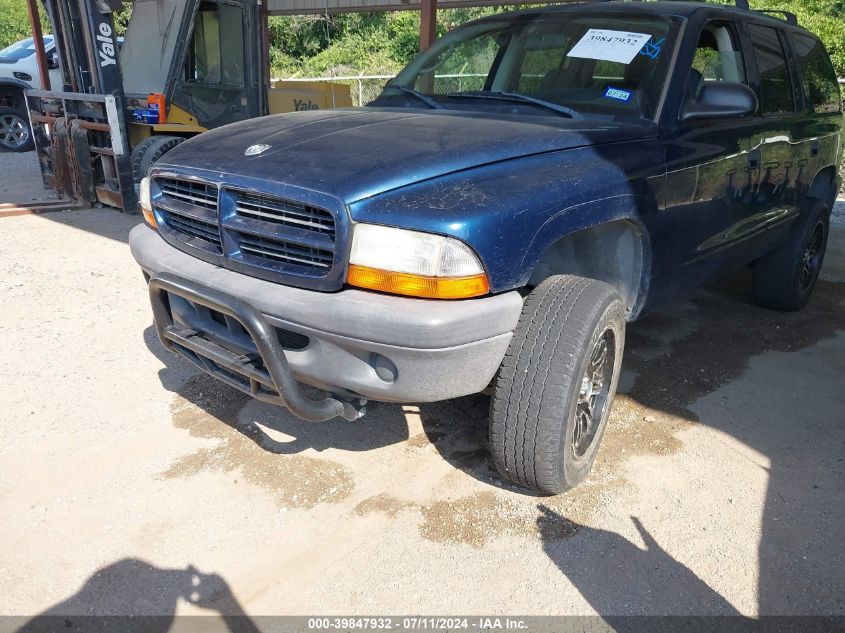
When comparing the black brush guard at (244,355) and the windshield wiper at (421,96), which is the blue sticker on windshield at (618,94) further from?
the black brush guard at (244,355)

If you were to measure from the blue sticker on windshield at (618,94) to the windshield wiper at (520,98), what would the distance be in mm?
206

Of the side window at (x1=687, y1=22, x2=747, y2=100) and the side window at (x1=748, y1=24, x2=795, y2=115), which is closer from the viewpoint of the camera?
the side window at (x1=687, y1=22, x2=747, y2=100)

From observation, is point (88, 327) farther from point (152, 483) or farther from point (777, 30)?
point (777, 30)

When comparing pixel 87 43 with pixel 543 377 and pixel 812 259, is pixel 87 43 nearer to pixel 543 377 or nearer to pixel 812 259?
pixel 543 377

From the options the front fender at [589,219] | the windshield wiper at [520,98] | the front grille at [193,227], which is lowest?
the front grille at [193,227]

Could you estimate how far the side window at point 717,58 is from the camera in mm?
3424

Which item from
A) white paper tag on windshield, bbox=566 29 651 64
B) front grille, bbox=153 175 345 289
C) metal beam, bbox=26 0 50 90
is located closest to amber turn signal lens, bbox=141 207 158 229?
front grille, bbox=153 175 345 289

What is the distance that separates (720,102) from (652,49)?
40 cm

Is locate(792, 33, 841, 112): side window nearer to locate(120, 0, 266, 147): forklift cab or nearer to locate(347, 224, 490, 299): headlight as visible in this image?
locate(347, 224, 490, 299): headlight

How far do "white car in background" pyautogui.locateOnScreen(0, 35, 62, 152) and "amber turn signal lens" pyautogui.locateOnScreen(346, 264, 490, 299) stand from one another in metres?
12.6

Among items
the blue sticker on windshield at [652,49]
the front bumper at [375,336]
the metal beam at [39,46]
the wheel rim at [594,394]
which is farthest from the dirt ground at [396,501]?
the metal beam at [39,46]

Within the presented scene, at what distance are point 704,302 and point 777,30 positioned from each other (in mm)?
1887

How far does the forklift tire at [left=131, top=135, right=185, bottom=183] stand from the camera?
288 inches

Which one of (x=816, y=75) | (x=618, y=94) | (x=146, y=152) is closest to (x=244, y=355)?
(x=618, y=94)
